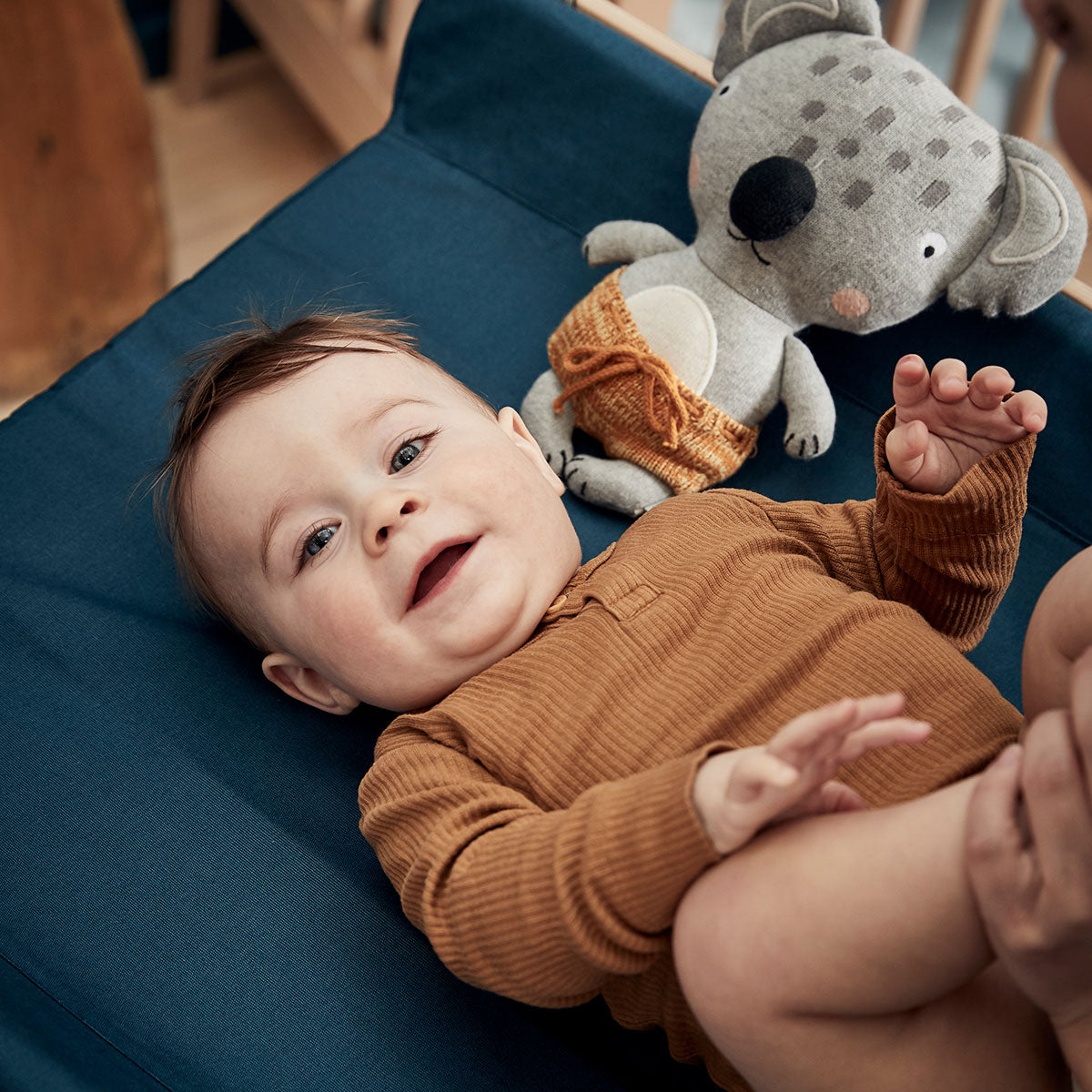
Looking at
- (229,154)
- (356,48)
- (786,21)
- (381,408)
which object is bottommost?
(229,154)

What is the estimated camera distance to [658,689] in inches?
32.4

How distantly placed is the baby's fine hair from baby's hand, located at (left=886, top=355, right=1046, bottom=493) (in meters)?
0.40

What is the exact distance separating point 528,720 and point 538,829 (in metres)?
0.12

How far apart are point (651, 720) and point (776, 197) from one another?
0.52 meters

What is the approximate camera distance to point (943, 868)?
60 centimetres

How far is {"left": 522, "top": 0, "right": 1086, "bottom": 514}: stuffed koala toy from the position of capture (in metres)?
1.00

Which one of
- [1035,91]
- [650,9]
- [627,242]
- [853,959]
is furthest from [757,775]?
[1035,91]

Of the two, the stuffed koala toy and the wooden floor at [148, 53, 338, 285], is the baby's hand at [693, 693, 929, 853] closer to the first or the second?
the stuffed koala toy

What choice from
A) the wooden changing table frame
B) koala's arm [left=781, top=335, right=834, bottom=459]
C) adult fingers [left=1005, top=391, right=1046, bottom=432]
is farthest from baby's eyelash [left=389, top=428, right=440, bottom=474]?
the wooden changing table frame

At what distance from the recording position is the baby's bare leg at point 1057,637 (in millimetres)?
762

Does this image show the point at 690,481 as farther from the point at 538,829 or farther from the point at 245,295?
the point at 245,295

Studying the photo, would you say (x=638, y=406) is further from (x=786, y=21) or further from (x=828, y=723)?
(x=828, y=723)

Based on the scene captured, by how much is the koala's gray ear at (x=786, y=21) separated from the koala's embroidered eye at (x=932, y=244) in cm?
25

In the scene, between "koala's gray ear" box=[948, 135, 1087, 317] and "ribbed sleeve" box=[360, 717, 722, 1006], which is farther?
"koala's gray ear" box=[948, 135, 1087, 317]
